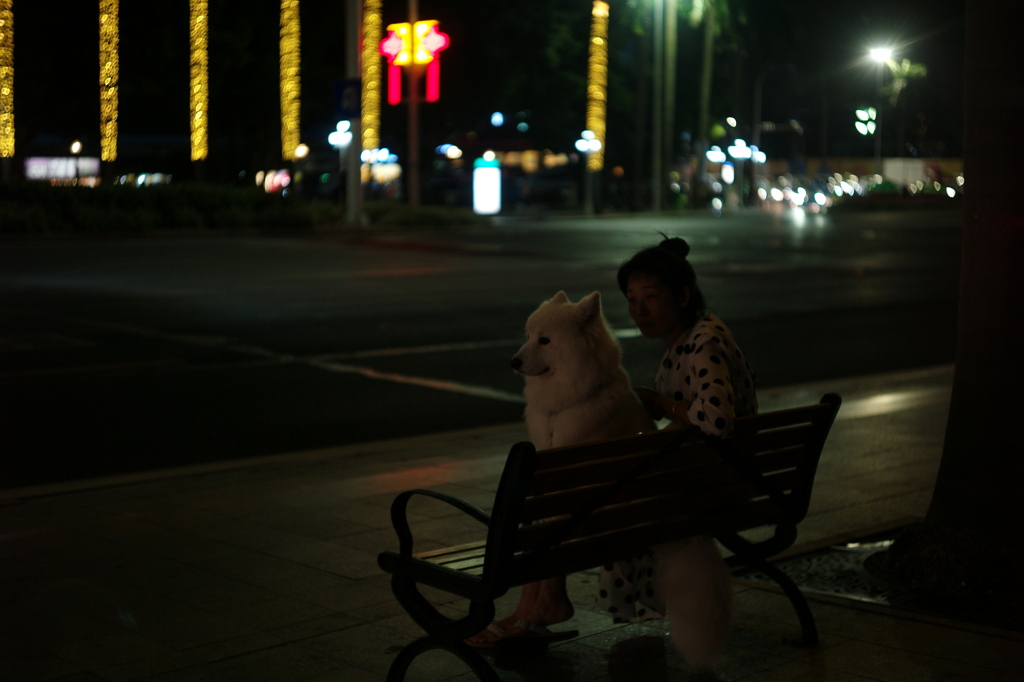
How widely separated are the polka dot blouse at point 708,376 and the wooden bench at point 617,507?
0.28 feet

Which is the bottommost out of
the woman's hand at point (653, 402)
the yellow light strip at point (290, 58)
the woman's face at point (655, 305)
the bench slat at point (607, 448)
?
the bench slat at point (607, 448)

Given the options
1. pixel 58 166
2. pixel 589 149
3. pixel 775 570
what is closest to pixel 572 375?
pixel 775 570

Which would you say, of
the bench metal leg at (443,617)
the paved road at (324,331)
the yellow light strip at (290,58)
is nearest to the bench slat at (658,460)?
the bench metal leg at (443,617)

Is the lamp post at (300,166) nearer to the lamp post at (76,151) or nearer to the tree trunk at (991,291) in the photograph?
the lamp post at (76,151)

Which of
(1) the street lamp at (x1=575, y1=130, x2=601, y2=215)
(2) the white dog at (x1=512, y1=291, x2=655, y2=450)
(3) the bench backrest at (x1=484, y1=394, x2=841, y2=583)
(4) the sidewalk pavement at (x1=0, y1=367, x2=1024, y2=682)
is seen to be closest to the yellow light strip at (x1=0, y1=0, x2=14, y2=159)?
(1) the street lamp at (x1=575, y1=130, x2=601, y2=215)

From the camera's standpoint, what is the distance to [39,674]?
14.8 ft

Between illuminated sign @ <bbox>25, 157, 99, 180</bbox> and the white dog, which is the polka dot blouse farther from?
illuminated sign @ <bbox>25, 157, 99, 180</bbox>

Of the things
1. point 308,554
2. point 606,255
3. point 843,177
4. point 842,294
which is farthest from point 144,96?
point 843,177

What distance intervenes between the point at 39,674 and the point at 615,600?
6.73 feet

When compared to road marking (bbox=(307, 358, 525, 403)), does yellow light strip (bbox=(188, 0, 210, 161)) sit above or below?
above

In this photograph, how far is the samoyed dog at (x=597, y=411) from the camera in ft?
14.2

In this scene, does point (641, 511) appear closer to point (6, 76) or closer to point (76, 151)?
point (6, 76)

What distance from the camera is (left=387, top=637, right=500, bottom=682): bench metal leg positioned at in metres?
4.02

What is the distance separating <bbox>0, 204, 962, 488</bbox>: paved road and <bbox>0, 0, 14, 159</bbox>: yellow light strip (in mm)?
4873
